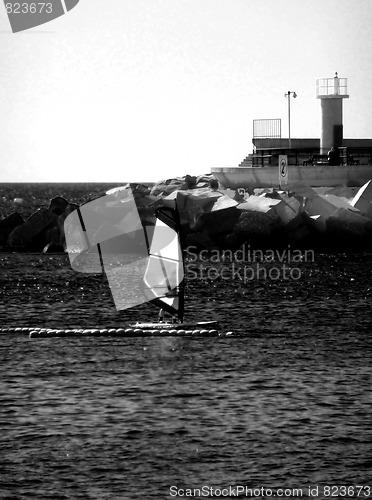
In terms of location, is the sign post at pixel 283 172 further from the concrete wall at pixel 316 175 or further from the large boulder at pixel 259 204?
the large boulder at pixel 259 204

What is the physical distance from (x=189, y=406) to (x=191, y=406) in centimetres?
3

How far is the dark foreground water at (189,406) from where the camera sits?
59.0 feet

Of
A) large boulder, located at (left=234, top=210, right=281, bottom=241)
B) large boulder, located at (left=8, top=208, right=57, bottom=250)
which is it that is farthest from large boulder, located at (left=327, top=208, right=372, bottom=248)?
large boulder, located at (left=8, top=208, right=57, bottom=250)

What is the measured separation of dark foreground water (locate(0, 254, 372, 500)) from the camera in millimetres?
17969

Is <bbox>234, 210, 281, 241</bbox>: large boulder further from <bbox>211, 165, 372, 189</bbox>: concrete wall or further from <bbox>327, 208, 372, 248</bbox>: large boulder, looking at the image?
<bbox>211, 165, 372, 189</bbox>: concrete wall

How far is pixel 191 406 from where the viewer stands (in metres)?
22.2

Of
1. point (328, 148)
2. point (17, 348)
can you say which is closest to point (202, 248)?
point (328, 148)

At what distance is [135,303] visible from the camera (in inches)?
1531

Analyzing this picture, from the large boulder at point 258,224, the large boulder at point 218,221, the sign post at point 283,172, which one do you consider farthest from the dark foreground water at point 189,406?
the sign post at point 283,172

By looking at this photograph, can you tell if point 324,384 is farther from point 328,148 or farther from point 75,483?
point 328,148

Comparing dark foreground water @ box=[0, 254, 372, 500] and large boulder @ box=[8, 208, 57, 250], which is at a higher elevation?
dark foreground water @ box=[0, 254, 372, 500]

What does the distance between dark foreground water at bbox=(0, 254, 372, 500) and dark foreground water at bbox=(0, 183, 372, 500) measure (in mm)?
30

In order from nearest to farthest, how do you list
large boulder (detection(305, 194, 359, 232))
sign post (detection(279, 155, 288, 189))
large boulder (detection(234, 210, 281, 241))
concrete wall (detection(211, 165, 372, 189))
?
large boulder (detection(234, 210, 281, 241)), large boulder (detection(305, 194, 359, 232)), sign post (detection(279, 155, 288, 189)), concrete wall (detection(211, 165, 372, 189))

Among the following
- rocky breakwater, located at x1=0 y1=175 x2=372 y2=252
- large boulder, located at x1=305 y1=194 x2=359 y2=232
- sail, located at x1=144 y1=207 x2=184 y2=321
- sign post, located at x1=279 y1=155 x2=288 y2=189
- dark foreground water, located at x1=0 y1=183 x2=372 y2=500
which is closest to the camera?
dark foreground water, located at x1=0 y1=183 x2=372 y2=500
